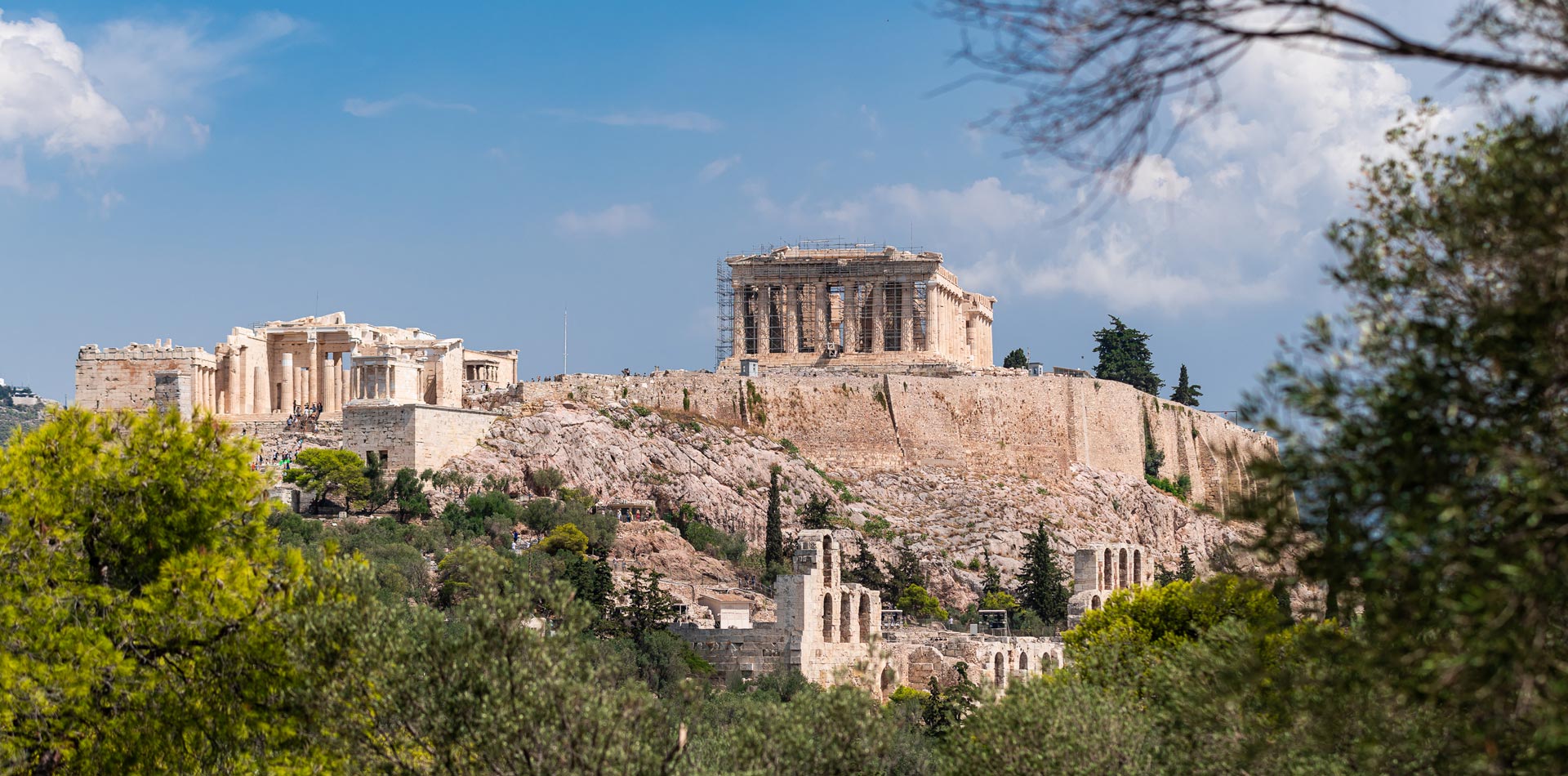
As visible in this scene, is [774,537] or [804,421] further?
[804,421]

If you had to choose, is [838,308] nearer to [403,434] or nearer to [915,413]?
[915,413]

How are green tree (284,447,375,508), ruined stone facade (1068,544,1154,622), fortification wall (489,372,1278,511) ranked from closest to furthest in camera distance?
ruined stone facade (1068,544,1154,622) < green tree (284,447,375,508) < fortification wall (489,372,1278,511)

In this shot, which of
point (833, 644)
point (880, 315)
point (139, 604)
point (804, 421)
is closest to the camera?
point (139, 604)

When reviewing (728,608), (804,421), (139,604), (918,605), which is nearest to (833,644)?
(728,608)

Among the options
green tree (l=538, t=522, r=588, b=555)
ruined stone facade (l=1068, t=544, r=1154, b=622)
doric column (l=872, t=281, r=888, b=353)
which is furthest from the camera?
doric column (l=872, t=281, r=888, b=353)

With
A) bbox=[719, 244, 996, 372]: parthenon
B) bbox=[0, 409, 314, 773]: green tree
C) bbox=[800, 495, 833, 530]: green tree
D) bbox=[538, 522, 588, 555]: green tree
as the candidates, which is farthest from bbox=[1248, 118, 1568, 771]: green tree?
bbox=[719, 244, 996, 372]: parthenon

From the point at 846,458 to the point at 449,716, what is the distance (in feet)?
150

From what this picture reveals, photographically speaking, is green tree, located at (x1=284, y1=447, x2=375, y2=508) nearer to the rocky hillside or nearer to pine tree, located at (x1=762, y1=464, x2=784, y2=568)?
the rocky hillside

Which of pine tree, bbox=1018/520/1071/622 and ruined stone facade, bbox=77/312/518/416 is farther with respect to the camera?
ruined stone facade, bbox=77/312/518/416

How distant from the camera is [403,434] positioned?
4744cm

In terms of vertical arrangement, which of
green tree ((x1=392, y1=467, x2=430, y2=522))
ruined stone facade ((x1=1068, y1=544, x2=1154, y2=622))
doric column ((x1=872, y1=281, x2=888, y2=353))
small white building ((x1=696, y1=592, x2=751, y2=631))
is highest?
doric column ((x1=872, y1=281, x2=888, y2=353))

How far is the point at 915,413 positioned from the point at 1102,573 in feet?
72.5

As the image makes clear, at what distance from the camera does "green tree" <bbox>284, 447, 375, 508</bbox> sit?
45.7 metres

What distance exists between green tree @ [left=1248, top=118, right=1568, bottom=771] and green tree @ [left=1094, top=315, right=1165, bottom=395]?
73.3 m
